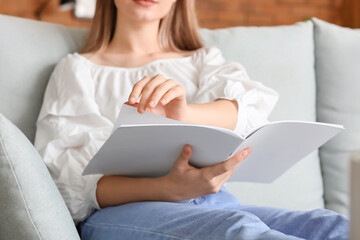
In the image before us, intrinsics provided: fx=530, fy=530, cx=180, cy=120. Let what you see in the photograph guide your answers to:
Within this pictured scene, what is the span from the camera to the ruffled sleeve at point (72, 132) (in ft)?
3.83

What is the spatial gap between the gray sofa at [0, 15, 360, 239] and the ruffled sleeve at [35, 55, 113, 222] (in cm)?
7

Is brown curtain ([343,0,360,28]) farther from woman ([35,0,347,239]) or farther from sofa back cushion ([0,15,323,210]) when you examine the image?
woman ([35,0,347,239])

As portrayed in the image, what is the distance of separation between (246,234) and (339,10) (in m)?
3.91

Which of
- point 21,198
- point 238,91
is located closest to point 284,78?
point 238,91

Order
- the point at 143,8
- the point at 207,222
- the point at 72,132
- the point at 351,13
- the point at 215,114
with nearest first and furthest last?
the point at 207,222 < the point at 215,114 < the point at 72,132 < the point at 143,8 < the point at 351,13

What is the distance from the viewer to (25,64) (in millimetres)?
1337

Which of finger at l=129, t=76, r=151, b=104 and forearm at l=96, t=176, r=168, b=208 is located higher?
finger at l=129, t=76, r=151, b=104

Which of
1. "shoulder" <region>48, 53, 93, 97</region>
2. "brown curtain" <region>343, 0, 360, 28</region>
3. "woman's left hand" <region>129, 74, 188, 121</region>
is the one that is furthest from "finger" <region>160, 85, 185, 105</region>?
"brown curtain" <region>343, 0, 360, 28</region>

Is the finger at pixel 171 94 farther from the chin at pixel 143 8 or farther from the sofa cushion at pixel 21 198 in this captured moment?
the chin at pixel 143 8

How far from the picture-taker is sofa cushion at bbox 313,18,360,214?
60.0 inches

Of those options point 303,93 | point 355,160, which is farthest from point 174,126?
point 303,93

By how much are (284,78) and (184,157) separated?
646 millimetres

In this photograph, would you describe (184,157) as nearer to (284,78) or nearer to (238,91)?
(238,91)

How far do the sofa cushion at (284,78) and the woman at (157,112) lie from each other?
11 cm
